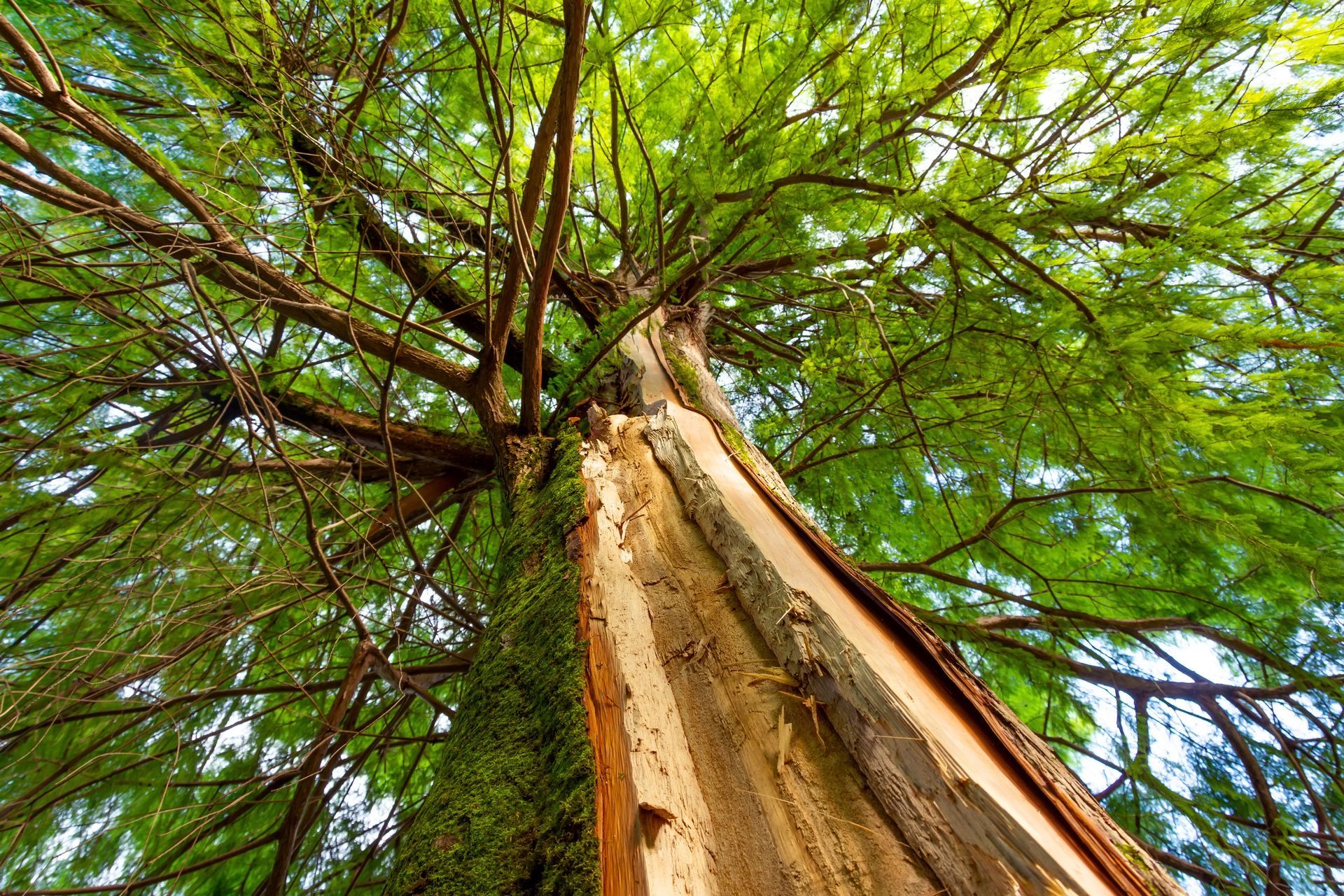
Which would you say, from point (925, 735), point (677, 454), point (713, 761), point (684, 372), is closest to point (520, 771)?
point (713, 761)

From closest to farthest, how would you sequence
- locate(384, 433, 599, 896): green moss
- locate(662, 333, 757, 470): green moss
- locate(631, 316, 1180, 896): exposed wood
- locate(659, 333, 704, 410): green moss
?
locate(631, 316, 1180, 896): exposed wood < locate(384, 433, 599, 896): green moss < locate(662, 333, 757, 470): green moss < locate(659, 333, 704, 410): green moss

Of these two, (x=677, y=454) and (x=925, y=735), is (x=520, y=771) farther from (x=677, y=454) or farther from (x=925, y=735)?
(x=677, y=454)

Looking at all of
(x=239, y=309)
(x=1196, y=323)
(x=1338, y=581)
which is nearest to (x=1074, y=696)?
(x=1338, y=581)

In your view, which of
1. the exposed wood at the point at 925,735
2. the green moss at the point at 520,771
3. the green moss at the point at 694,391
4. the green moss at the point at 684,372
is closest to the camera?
the exposed wood at the point at 925,735

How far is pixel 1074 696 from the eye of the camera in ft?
9.54

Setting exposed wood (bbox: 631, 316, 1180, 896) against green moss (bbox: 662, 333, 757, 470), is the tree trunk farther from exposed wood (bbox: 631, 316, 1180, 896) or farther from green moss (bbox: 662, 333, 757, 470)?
green moss (bbox: 662, 333, 757, 470)

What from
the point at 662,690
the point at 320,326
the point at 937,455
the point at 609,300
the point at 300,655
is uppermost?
the point at 609,300

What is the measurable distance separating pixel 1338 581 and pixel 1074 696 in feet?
4.37

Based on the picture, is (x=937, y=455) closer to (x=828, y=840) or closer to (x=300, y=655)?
(x=828, y=840)

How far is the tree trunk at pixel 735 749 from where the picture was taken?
0.63 m

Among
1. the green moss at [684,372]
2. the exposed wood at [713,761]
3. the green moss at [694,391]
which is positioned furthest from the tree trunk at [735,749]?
the green moss at [684,372]

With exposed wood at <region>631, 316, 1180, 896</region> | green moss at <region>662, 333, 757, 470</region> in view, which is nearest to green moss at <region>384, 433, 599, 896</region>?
exposed wood at <region>631, 316, 1180, 896</region>

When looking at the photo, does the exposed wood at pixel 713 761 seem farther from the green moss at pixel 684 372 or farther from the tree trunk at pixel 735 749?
the green moss at pixel 684 372

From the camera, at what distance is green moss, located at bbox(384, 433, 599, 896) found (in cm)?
76
